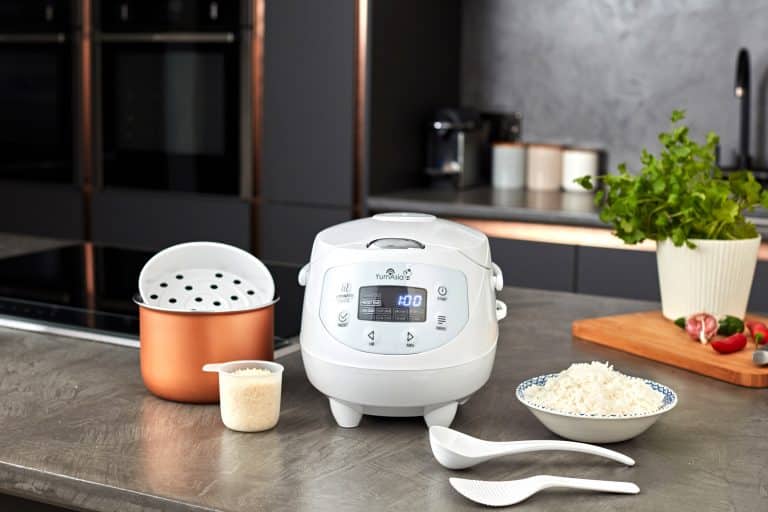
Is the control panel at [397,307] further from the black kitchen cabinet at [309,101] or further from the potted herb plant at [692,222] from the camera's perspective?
the black kitchen cabinet at [309,101]

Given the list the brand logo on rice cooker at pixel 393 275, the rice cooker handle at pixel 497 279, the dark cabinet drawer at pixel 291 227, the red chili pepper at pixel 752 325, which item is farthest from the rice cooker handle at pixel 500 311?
the dark cabinet drawer at pixel 291 227

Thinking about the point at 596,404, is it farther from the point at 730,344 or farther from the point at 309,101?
the point at 309,101

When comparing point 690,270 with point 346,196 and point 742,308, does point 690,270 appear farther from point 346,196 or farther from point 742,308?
point 346,196

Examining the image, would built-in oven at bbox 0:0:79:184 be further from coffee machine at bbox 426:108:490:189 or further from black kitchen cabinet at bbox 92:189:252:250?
coffee machine at bbox 426:108:490:189

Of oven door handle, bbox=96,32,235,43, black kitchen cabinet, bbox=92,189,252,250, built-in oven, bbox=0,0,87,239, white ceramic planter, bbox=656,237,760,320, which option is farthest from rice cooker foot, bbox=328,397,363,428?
built-in oven, bbox=0,0,87,239

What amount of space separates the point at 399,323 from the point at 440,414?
114 mm

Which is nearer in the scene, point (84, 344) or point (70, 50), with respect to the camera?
point (84, 344)

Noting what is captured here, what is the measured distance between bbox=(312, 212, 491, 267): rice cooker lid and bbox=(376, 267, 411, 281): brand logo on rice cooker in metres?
0.04

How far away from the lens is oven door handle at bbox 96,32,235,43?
3.39 meters

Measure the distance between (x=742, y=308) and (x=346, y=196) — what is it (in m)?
1.86

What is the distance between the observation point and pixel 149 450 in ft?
3.48

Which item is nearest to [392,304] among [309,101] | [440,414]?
[440,414]

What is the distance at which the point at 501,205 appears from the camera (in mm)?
3096

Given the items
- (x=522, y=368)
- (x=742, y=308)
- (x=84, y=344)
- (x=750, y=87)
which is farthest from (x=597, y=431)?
(x=750, y=87)
